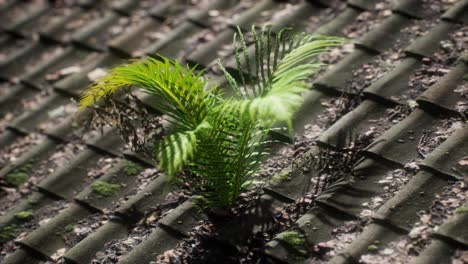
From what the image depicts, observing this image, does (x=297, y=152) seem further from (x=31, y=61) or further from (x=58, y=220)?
(x=31, y=61)

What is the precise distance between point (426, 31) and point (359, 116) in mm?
809

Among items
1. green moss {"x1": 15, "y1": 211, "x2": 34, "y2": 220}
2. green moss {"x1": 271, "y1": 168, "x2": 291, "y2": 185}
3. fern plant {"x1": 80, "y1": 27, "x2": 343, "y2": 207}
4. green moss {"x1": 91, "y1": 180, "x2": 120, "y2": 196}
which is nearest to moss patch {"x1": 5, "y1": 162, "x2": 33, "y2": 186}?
green moss {"x1": 15, "y1": 211, "x2": 34, "y2": 220}

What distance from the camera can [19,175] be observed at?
12.5ft

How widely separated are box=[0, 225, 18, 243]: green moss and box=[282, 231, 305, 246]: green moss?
1.55m

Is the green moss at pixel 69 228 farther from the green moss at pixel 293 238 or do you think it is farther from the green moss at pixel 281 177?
the green moss at pixel 293 238

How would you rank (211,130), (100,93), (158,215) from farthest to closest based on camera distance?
(158,215)
(100,93)
(211,130)

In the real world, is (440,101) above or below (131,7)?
below

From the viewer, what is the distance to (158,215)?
3102mm

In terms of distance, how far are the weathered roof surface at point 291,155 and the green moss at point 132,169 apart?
11 millimetres

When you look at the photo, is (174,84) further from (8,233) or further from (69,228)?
(8,233)

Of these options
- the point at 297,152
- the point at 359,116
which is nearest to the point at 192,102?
the point at 297,152

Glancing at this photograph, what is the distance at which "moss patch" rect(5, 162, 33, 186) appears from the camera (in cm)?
377

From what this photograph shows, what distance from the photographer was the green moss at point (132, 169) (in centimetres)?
342

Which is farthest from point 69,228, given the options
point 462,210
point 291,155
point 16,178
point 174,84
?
point 462,210
